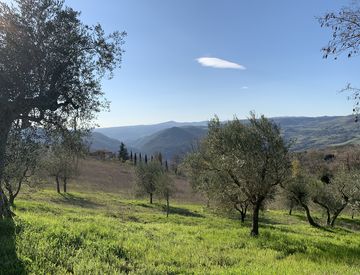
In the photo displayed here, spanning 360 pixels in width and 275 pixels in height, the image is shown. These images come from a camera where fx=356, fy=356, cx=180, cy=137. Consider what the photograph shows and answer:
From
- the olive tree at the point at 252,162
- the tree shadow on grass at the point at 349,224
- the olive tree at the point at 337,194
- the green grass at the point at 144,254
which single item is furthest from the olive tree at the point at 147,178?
the green grass at the point at 144,254

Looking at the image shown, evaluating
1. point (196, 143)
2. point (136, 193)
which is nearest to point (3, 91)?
point (196, 143)

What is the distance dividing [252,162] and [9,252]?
63.7 ft

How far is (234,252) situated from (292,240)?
827 cm

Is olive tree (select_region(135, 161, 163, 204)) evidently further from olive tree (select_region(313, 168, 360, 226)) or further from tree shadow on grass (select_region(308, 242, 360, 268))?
tree shadow on grass (select_region(308, 242, 360, 268))

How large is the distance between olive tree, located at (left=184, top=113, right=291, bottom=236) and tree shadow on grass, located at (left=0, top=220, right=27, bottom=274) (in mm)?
17399

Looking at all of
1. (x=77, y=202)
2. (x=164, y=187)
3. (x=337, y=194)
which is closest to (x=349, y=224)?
(x=337, y=194)

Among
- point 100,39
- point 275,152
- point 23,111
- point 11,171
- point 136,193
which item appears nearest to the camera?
point 23,111

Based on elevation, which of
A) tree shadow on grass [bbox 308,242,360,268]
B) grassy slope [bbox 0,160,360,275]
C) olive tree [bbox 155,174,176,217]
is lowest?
olive tree [bbox 155,174,176,217]

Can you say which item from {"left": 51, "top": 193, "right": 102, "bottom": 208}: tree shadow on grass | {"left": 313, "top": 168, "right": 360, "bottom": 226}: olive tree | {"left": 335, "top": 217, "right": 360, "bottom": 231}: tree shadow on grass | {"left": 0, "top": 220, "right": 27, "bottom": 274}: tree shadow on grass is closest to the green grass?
{"left": 0, "top": 220, "right": 27, "bottom": 274}: tree shadow on grass

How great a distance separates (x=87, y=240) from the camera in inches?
651

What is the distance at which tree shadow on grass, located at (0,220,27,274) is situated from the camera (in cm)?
1116

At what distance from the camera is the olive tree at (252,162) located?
28.1 m

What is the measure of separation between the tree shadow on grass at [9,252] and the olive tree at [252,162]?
685 inches

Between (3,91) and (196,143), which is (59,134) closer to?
(3,91)
